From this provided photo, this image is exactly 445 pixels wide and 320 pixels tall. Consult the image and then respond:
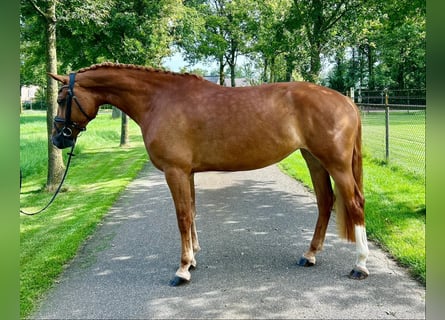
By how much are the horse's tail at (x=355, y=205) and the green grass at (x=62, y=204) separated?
3308 millimetres

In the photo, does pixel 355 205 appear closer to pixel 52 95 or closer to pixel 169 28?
pixel 52 95

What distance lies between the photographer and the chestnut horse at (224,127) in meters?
4.35

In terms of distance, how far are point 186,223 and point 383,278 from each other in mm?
2207

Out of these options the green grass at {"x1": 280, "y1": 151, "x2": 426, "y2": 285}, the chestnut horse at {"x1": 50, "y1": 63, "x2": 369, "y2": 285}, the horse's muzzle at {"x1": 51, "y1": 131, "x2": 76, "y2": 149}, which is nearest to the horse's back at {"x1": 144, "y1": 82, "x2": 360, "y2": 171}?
the chestnut horse at {"x1": 50, "y1": 63, "x2": 369, "y2": 285}

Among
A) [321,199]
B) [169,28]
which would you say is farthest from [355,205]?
[169,28]

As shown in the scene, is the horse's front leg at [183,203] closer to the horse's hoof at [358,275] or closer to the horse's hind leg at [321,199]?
the horse's hind leg at [321,199]

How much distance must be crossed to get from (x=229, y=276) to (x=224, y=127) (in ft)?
5.45

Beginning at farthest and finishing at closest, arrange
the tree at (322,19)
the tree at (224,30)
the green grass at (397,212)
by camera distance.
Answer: the tree at (224,30) → the tree at (322,19) → the green grass at (397,212)

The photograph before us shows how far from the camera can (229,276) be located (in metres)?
4.38

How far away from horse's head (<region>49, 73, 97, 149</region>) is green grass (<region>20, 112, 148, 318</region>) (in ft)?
4.98

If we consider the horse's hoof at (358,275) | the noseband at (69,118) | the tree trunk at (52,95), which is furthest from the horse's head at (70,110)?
the tree trunk at (52,95)

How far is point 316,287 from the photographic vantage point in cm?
406
